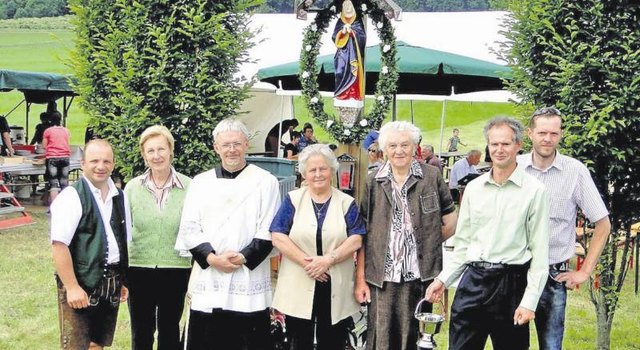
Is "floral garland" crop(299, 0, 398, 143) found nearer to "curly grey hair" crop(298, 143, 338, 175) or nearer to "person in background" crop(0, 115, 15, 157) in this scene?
"curly grey hair" crop(298, 143, 338, 175)

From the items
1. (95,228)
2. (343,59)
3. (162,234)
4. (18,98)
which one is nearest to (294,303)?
(162,234)

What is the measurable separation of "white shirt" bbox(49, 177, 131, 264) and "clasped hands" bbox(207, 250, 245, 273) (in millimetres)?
549

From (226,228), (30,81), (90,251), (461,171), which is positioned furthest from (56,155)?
(226,228)

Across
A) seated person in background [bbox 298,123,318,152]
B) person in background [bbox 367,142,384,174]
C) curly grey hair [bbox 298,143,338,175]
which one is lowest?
seated person in background [bbox 298,123,318,152]

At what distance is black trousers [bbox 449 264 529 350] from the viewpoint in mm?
3867

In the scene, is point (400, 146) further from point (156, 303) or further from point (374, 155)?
point (374, 155)

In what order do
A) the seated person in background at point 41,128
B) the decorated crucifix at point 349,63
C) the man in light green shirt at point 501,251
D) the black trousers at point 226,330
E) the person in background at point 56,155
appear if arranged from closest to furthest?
1. the man in light green shirt at point 501,251
2. the black trousers at point 226,330
3. the decorated crucifix at point 349,63
4. the person in background at point 56,155
5. the seated person in background at point 41,128

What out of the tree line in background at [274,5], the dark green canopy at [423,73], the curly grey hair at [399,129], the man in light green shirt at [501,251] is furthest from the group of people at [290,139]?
the tree line in background at [274,5]

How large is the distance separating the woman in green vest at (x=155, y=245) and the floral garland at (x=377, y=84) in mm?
2476

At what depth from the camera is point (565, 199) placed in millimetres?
4141

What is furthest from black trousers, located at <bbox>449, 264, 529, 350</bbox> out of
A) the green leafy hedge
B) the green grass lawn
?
the green leafy hedge

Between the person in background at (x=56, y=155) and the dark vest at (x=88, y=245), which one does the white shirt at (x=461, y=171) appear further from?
the dark vest at (x=88, y=245)

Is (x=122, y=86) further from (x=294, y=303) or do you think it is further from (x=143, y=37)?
(x=294, y=303)

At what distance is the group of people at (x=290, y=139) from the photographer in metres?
14.0
